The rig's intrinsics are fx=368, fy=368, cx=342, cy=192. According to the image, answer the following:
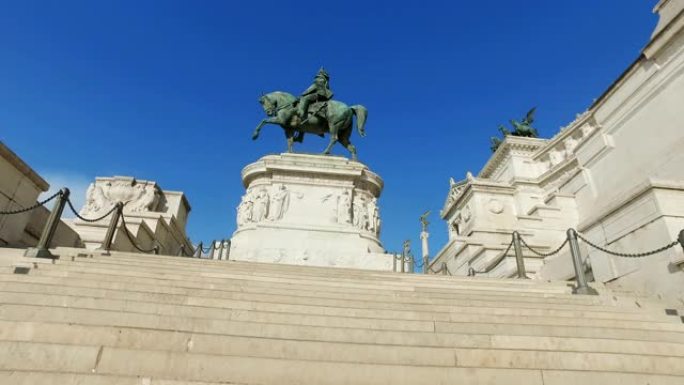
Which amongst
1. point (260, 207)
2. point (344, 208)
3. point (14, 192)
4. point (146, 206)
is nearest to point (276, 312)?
point (14, 192)

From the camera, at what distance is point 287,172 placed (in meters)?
13.5

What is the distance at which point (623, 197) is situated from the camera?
6.87 metres

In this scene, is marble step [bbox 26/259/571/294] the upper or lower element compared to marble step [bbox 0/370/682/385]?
upper

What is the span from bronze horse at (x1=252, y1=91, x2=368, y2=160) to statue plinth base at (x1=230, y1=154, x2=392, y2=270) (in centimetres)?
156

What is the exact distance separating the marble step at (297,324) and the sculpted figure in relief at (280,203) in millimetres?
8694

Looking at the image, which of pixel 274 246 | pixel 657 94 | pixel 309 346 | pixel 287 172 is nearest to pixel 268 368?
pixel 309 346

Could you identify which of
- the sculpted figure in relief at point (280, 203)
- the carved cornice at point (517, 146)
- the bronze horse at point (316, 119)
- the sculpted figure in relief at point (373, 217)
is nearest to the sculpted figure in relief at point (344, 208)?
the sculpted figure in relief at point (373, 217)

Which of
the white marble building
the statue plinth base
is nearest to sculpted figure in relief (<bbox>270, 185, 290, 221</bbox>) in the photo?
the statue plinth base

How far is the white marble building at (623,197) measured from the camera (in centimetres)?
614

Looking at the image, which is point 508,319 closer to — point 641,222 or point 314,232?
point 641,222

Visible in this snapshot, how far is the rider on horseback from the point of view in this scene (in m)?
15.3

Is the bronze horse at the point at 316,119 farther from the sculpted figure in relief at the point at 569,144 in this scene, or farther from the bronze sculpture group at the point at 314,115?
the sculpted figure in relief at the point at 569,144

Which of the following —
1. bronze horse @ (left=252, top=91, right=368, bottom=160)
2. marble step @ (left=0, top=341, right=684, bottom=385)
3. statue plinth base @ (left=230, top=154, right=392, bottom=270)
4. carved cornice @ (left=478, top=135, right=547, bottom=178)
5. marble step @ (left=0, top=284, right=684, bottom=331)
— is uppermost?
carved cornice @ (left=478, top=135, right=547, bottom=178)

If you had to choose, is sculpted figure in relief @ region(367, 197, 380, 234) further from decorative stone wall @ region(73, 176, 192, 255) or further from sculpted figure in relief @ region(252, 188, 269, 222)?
decorative stone wall @ region(73, 176, 192, 255)
